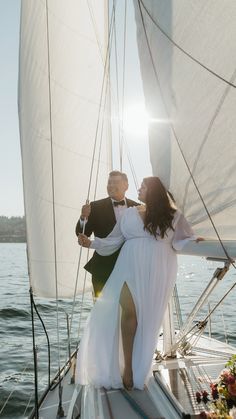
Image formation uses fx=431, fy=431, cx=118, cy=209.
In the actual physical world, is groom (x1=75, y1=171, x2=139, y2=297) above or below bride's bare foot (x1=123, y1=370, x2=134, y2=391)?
above

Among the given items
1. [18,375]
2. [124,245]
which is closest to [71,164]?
[124,245]

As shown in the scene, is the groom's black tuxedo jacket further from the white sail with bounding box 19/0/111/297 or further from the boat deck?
the boat deck

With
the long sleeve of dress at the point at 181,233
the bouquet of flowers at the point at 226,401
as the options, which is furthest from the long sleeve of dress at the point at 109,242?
the bouquet of flowers at the point at 226,401

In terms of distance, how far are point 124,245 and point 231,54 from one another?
5.36 feet

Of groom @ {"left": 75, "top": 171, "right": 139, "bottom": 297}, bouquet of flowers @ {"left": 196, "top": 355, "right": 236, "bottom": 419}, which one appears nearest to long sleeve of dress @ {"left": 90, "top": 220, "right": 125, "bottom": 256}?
groom @ {"left": 75, "top": 171, "right": 139, "bottom": 297}

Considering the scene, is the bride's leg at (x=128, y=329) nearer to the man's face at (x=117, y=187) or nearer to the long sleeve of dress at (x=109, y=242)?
the long sleeve of dress at (x=109, y=242)

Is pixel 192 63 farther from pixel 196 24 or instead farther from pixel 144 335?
pixel 144 335

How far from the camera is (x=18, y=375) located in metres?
7.58

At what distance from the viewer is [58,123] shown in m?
4.91

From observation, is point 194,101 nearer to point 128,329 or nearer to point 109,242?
point 109,242

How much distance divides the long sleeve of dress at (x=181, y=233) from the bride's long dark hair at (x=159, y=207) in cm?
14

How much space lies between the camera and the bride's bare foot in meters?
2.97

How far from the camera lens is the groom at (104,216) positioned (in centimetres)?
387

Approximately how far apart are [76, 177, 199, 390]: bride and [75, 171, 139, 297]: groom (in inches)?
26.5
